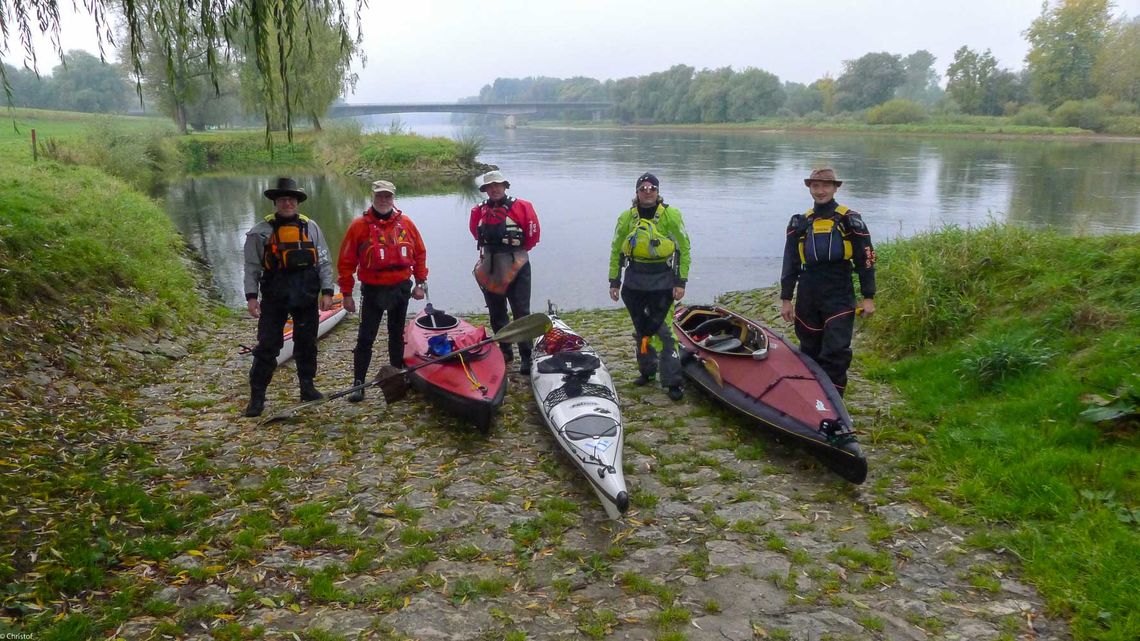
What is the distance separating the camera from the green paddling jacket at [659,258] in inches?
213

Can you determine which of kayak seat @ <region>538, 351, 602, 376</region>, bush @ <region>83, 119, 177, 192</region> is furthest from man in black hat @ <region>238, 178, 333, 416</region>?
bush @ <region>83, 119, 177, 192</region>

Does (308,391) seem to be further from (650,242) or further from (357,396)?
(650,242)

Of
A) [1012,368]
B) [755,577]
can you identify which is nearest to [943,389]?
[1012,368]

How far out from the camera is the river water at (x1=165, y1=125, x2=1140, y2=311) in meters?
13.1

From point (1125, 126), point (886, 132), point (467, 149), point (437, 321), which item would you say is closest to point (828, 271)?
point (437, 321)

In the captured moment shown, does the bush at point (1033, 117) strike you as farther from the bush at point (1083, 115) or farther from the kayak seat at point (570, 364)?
the kayak seat at point (570, 364)

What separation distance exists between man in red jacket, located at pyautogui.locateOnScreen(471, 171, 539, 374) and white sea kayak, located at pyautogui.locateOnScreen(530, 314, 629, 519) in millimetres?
588

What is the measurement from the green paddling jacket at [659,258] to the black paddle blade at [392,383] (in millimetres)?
2047

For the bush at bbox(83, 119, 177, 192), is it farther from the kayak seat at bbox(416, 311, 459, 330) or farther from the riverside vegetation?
the kayak seat at bbox(416, 311, 459, 330)

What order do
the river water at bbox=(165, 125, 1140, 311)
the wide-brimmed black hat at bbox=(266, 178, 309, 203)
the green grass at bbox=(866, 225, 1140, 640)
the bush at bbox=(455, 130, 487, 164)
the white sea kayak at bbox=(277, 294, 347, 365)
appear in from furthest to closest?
1. the bush at bbox=(455, 130, 487, 164)
2. the river water at bbox=(165, 125, 1140, 311)
3. the white sea kayak at bbox=(277, 294, 347, 365)
4. the wide-brimmed black hat at bbox=(266, 178, 309, 203)
5. the green grass at bbox=(866, 225, 1140, 640)

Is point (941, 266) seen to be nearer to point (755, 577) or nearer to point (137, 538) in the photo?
point (755, 577)

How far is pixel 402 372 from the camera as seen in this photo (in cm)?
538

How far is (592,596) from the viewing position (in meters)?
3.25

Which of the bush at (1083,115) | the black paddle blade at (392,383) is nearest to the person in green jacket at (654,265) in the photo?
the black paddle blade at (392,383)
